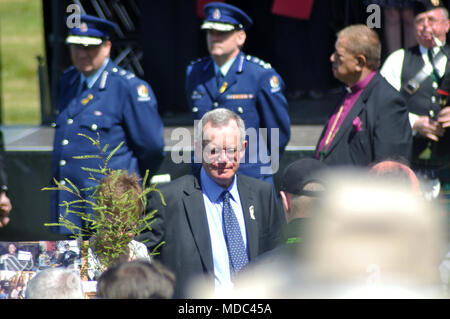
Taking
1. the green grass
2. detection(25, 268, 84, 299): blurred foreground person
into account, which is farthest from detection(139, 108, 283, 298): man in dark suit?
the green grass

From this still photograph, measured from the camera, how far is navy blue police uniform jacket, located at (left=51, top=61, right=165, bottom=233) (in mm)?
4625

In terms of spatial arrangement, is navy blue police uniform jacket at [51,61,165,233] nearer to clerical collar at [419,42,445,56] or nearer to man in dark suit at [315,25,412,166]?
man in dark suit at [315,25,412,166]

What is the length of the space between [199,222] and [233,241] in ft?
0.56

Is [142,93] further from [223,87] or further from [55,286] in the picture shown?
[55,286]

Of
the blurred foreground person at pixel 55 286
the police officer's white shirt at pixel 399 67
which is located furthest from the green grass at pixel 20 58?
the blurred foreground person at pixel 55 286

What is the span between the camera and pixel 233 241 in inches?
128

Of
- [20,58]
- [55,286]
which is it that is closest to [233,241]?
[55,286]

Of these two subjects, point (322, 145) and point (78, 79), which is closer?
point (322, 145)

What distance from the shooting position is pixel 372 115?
13.3 ft

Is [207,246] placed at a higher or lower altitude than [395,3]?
lower

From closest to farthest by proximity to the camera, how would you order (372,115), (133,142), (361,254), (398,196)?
(361,254) < (398,196) < (372,115) < (133,142)

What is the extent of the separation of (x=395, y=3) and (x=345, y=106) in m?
2.75

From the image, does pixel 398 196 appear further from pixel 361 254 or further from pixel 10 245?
pixel 10 245
